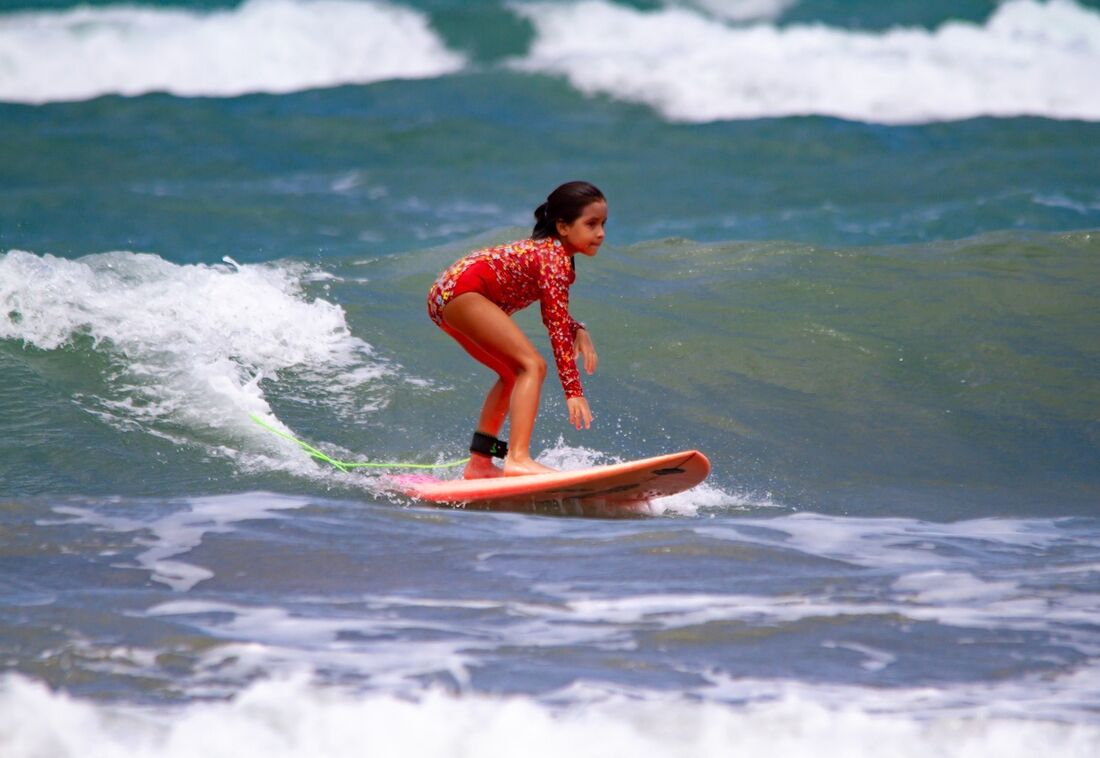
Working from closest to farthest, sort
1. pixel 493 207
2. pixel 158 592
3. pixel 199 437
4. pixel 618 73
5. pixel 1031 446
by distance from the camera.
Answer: pixel 158 592, pixel 199 437, pixel 1031 446, pixel 493 207, pixel 618 73

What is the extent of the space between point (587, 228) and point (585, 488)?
1.08 metres

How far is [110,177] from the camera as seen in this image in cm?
1501

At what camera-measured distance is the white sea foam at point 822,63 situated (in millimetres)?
16812

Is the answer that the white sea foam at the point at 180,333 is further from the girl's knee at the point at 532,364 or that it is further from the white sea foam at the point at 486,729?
the white sea foam at the point at 486,729

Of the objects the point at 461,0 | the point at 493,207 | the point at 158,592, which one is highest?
the point at 461,0

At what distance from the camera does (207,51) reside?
17.1m

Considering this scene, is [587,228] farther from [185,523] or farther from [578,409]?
[185,523]

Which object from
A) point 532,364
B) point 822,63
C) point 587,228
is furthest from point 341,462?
point 822,63

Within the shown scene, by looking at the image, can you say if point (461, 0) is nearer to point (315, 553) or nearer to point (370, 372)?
point (370, 372)

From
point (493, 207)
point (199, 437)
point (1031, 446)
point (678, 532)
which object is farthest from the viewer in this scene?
point (493, 207)

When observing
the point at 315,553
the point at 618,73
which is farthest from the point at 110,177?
the point at 315,553

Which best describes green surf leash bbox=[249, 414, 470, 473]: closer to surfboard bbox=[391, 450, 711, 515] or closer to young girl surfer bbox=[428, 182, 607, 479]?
surfboard bbox=[391, 450, 711, 515]

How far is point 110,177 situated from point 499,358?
1074 cm

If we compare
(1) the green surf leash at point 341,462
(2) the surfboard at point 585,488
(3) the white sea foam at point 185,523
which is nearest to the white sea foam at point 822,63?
(1) the green surf leash at point 341,462
